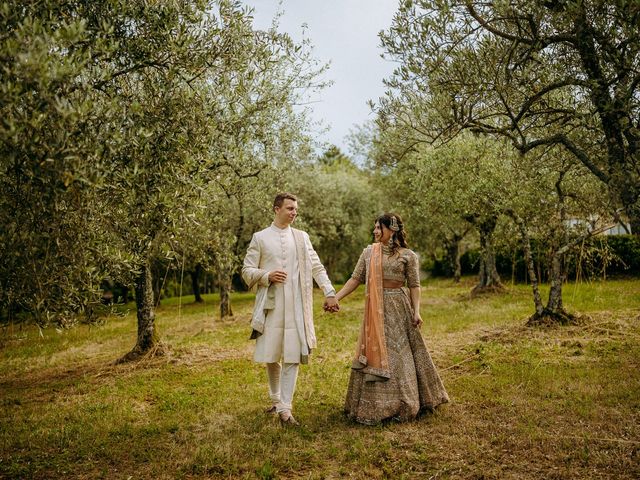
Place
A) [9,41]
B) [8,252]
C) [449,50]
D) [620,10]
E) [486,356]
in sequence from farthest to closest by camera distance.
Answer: [486,356] → [449,50] → [620,10] → [8,252] → [9,41]

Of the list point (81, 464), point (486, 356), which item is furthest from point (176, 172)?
point (486, 356)

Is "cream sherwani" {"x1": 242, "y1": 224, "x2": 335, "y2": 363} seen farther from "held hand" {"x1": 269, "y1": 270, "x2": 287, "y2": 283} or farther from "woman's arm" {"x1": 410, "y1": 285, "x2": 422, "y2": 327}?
"woman's arm" {"x1": 410, "y1": 285, "x2": 422, "y2": 327}

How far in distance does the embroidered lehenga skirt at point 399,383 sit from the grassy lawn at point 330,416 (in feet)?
0.65

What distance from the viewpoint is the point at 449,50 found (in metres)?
7.50

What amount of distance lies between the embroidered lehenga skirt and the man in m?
0.85

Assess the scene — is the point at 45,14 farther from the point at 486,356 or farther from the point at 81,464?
the point at 486,356

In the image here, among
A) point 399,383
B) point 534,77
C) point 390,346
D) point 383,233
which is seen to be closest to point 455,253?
point 534,77

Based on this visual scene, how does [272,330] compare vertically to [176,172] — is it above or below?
below

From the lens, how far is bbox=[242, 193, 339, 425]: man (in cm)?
692

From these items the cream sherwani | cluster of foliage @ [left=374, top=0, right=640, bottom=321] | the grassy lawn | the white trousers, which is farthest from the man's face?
the grassy lawn

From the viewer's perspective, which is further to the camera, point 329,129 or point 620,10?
point 329,129

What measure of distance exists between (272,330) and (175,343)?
8.96 m

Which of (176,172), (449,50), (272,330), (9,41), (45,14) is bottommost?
(272,330)

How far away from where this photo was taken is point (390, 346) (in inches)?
278
